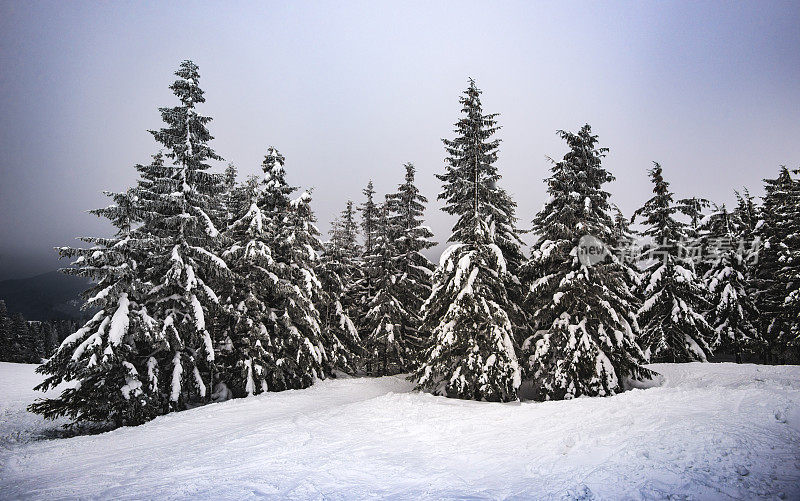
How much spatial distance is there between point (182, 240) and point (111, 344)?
15.8ft

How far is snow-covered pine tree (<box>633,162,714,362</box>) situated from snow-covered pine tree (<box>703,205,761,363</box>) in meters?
4.57

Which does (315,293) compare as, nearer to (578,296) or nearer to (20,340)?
(578,296)

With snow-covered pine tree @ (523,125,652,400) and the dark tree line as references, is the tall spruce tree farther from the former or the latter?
the dark tree line

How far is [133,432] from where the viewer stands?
12602 millimetres

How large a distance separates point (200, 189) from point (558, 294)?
17.0 m

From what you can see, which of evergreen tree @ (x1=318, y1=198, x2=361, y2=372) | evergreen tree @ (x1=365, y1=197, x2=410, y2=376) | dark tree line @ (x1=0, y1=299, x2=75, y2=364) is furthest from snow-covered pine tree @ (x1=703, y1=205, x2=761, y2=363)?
dark tree line @ (x1=0, y1=299, x2=75, y2=364)

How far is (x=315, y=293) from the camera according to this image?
21578 millimetres

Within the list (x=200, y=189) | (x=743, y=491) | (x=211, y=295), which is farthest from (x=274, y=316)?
(x=743, y=491)

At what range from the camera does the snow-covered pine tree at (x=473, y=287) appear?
49.7 ft

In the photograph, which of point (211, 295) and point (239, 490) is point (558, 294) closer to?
point (239, 490)

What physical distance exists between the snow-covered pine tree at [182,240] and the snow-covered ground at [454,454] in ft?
10.6

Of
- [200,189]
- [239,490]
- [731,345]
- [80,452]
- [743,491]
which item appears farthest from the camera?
[731,345]

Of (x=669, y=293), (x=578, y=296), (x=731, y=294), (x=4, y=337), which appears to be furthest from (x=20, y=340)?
(x=731, y=294)

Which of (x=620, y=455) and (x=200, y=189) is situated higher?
(x=200, y=189)
